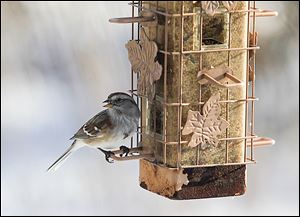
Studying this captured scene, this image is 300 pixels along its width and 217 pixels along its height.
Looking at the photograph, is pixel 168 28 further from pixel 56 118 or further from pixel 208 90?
pixel 56 118

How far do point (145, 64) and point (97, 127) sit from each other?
58cm

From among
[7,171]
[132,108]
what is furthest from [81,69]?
[132,108]

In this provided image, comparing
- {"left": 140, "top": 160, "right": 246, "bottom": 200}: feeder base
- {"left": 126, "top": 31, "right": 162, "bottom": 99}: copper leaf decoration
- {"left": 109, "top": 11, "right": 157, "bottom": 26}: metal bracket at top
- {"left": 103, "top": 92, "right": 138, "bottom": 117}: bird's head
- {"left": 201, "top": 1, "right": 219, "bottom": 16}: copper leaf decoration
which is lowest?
{"left": 140, "top": 160, "right": 246, "bottom": 200}: feeder base

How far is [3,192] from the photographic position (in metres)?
10.2

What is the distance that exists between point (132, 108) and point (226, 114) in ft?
1.76

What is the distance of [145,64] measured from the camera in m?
5.79

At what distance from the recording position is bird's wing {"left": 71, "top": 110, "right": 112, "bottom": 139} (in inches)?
242

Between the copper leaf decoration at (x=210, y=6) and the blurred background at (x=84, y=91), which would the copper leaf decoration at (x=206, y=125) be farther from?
the blurred background at (x=84, y=91)

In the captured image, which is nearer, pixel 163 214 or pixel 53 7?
pixel 163 214

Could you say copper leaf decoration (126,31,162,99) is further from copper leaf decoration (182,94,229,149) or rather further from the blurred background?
the blurred background

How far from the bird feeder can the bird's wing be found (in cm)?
31

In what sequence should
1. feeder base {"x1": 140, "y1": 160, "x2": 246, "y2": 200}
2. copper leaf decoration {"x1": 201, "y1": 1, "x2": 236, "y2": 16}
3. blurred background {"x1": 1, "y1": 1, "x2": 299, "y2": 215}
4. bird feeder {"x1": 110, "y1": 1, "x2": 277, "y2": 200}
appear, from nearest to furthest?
copper leaf decoration {"x1": 201, "y1": 1, "x2": 236, "y2": 16} → bird feeder {"x1": 110, "y1": 1, "x2": 277, "y2": 200} → feeder base {"x1": 140, "y1": 160, "x2": 246, "y2": 200} → blurred background {"x1": 1, "y1": 1, "x2": 299, "y2": 215}

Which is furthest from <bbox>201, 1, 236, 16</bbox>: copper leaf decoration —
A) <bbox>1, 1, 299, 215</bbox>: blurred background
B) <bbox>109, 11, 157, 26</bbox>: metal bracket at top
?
Answer: <bbox>1, 1, 299, 215</bbox>: blurred background

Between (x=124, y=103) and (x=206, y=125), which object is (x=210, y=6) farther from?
(x=124, y=103)
